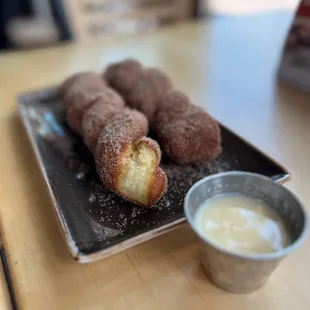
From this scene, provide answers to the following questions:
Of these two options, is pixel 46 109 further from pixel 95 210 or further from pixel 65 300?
pixel 65 300

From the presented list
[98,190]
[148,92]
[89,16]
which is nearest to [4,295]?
[98,190]

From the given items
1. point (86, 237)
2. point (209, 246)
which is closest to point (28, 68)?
point (86, 237)

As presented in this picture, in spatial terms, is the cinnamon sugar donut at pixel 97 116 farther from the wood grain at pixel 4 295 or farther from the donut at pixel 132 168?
the wood grain at pixel 4 295

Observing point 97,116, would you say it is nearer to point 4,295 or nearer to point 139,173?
point 139,173

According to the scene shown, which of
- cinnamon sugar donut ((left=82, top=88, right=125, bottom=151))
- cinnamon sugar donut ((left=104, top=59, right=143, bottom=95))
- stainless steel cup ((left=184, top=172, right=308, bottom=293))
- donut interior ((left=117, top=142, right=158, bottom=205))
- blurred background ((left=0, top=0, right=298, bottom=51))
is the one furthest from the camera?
blurred background ((left=0, top=0, right=298, bottom=51))

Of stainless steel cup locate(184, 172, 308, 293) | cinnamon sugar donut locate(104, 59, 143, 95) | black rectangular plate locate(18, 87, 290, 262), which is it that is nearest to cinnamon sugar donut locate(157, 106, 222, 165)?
black rectangular plate locate(18, 87, 290, 262)

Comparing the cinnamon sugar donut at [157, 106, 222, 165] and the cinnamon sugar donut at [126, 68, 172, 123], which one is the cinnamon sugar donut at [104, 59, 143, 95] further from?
the cinnamon sugar donut at [157, 106, 222, 165]

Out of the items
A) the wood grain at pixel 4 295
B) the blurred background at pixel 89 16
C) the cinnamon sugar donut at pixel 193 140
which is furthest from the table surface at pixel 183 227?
the blurred background at pixel 89 16
